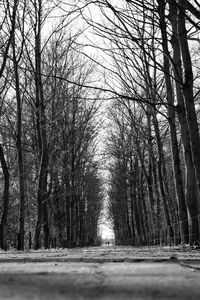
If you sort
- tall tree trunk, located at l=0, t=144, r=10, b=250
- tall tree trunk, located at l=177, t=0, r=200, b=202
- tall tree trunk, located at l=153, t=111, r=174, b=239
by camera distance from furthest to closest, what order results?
1. tall tree trunk, located at l=153, t=111, r=174, b=239
2. tall tree trunk, located at l=0, t=144, r=10, b=250
3. tall tree trunk, located at l=177, t=0, r=200, b=202

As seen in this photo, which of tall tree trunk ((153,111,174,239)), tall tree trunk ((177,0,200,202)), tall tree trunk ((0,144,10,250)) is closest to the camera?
tall tree trunk ((177,0,200,202))

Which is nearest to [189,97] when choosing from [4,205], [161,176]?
[4,205]

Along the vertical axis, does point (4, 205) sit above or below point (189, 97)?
below

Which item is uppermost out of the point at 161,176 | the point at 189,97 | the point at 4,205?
the point at 161,176

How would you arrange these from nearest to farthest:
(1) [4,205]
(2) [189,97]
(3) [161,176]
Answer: (2) [189,97], (1) [4,205], (3) [161,176]

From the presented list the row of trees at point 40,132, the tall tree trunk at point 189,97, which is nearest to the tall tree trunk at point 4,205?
the row of trees at point 40,132

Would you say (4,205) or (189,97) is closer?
(189,97)

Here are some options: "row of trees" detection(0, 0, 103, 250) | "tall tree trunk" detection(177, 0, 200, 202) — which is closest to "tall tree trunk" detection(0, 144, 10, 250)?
"row of trees" detection(0, 0, 103, 250)

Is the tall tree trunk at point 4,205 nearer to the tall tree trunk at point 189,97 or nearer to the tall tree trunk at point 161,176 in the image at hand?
the tall tree trunk at point 161,176

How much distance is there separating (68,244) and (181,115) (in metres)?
14.1

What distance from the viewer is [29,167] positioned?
21.9 metres

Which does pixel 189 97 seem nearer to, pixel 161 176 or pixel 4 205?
pixel 4 205

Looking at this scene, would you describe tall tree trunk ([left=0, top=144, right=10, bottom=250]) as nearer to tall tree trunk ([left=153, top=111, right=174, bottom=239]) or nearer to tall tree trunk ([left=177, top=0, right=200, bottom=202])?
tall tree trunk ([left=153, top=111, right=174, bottom=239])

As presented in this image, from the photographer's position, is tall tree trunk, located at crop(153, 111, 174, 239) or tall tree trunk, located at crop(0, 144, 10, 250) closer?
tall tree trunk, located at crop(0, 144, 10, 250)
